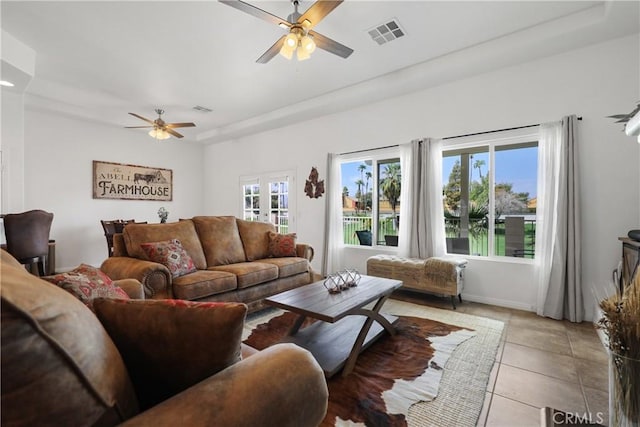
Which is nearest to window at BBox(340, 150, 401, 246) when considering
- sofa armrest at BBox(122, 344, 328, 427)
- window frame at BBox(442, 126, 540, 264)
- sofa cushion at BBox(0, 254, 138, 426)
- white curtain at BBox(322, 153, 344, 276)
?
white curtain at BBox(322, 153, 344, 276)

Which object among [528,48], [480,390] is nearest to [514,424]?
[480,390]

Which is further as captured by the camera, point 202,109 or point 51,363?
point 202,109

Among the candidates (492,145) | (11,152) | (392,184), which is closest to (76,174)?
(11,152)

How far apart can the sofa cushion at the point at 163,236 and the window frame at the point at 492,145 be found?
11.2 ft

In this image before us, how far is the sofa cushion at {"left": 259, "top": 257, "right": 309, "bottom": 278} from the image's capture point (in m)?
3.48

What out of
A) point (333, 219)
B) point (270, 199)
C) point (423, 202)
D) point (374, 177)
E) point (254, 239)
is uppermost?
point (374, 177)

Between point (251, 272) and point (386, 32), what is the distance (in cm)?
299

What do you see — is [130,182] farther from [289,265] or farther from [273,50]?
[273,50]

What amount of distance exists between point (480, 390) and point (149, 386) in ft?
6.51

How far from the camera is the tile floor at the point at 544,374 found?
1702 millimetres

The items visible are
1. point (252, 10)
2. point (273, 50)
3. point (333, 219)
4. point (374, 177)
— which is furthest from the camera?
point (333, 219)

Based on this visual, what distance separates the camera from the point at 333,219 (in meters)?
5.05

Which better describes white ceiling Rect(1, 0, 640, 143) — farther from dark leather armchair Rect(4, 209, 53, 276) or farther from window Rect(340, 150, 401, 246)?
dark leather armchair Rect(4, 209, 53, 276)

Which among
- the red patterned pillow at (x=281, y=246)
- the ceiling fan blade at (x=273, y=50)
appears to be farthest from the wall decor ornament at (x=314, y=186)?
the ceiling fan blade at (x=273, y=50)
